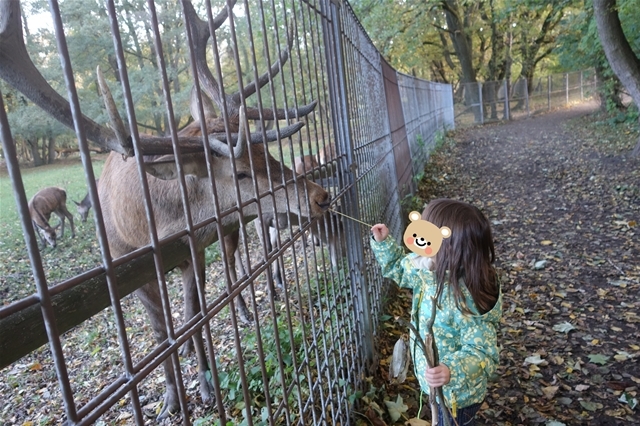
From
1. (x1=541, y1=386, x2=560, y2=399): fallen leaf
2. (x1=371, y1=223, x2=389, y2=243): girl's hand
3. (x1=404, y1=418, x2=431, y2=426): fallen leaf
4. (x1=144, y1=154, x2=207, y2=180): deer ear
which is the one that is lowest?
(x1=541, y1=386, x2=560, y2=399): fallen leaf

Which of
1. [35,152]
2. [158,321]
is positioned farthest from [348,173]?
[35,152]

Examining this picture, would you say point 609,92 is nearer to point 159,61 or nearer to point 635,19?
point 635,19

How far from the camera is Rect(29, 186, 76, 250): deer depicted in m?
11.3

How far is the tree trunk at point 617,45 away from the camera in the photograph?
35.9ft

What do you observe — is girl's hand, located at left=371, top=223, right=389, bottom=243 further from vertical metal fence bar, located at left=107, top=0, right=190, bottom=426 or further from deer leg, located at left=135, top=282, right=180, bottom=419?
deer leg, located at left=135, top=282, right=180, bottom=419

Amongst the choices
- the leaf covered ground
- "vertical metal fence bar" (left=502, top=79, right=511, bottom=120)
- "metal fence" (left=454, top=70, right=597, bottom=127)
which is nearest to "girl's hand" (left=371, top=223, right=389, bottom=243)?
the leaf covered ground

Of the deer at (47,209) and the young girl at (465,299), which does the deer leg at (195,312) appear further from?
the deer at (47,209)

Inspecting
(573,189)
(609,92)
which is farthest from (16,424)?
(609,92)

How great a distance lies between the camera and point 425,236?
161 cm

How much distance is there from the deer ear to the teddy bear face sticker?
3.85 ft

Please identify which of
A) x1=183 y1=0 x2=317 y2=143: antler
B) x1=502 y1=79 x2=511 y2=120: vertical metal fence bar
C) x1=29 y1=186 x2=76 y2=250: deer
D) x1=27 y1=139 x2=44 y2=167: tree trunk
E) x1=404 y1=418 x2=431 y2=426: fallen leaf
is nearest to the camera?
x1=183 y1=0 x2=317 y2=143: antler

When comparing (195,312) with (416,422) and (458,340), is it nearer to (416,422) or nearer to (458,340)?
(416,422)

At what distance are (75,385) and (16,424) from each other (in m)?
0.61

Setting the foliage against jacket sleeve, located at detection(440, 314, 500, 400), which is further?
the foliage
